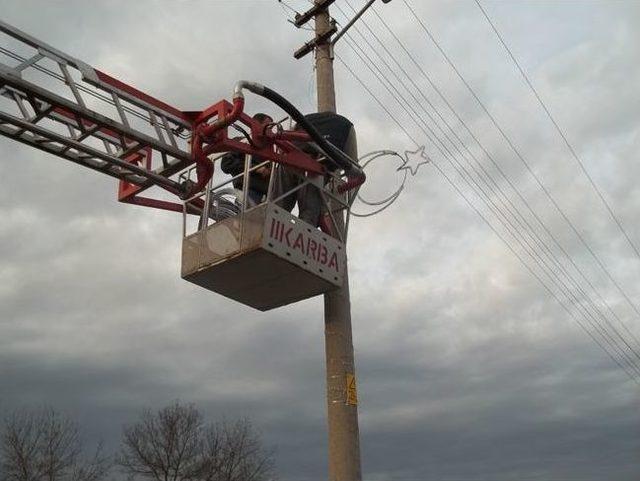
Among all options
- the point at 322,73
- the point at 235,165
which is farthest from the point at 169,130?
the point at 322,73


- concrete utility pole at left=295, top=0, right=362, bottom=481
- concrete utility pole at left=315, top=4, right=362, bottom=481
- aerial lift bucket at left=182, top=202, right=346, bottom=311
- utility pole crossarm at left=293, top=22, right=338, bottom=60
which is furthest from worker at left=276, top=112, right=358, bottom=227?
utility pole crossarm at left=293, top=22, right=338, bottom=60

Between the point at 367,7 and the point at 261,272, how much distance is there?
5086mm

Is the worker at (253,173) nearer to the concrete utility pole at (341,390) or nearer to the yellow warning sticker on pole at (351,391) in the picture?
the concrete utility pole at (341,390)

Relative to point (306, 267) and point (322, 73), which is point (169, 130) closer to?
point (306, 267)

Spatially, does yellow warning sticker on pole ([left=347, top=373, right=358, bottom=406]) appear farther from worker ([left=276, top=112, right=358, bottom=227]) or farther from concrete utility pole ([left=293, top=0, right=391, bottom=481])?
worker ([left=276, top=112, right=358, bottom=227])

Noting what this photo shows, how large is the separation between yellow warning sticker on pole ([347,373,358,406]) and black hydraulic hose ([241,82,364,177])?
2.73 metres

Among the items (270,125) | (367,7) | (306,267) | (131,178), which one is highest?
(367,7)

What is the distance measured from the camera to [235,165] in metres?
8.83

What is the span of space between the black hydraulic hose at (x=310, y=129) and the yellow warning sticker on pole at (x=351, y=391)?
2733mm

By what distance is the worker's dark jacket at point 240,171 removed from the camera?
28.5ft

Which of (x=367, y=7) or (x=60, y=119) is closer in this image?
(x=60, y=119)

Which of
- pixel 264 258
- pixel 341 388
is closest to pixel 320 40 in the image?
pixel 264 258

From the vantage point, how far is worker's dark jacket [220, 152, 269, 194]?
341 inches

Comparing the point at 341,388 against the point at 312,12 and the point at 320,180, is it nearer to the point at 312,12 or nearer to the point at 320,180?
the point at 320,180
